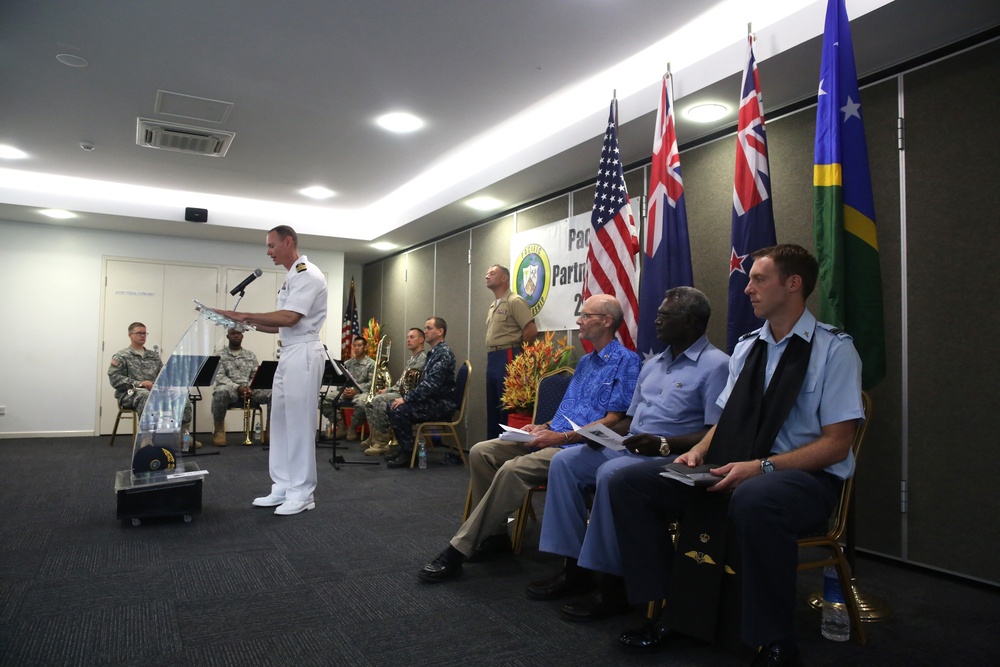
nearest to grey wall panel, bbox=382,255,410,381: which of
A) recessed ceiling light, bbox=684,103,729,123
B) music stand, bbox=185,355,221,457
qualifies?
music stand, bbox=185,355,221,457

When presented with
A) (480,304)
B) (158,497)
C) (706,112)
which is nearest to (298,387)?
(158,497)

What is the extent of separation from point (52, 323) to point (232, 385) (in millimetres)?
2515

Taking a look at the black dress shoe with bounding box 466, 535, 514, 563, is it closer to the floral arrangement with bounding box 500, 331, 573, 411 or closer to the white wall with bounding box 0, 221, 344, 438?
the floral arrangement with bounding box 500, 331, 573, 411

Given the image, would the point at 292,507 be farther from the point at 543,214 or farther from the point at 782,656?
the point at 543,214

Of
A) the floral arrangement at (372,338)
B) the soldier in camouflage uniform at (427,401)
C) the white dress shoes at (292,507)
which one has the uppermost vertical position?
the floral arrangement at (372,338)

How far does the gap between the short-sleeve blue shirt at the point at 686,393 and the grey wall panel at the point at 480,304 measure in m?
4.12

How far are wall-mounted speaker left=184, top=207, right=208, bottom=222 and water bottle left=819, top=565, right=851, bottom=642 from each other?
7317 mm

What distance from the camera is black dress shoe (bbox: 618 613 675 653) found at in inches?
84.0

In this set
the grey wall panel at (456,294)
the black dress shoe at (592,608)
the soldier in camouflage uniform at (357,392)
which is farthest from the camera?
the soldier in camouflage uniform at (357,392)

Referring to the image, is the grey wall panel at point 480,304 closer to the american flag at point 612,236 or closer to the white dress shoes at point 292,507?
the american flag at point 612,236

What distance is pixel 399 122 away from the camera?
5207 mm

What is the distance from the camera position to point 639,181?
496 cm

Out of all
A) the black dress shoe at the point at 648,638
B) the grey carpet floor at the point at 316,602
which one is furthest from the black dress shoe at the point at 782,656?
the black dress shoe at the point at 648,638

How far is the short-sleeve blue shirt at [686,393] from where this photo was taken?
254 centimetres
